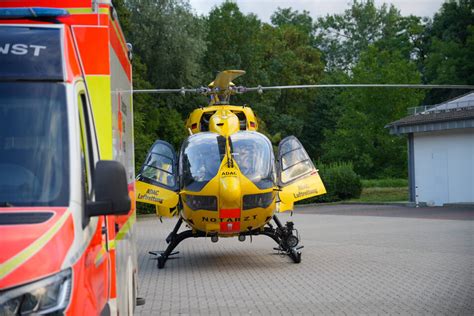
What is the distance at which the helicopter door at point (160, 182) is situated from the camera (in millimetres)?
17172

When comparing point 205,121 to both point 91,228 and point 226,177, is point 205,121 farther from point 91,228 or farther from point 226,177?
point 91,228

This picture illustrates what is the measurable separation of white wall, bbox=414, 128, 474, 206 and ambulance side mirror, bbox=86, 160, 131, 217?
34132mm

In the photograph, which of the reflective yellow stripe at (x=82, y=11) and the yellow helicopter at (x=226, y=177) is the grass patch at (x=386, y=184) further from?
the reflective yellow stripe at (x=82, y=11)

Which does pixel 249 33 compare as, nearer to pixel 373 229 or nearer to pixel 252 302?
pixel 373 229

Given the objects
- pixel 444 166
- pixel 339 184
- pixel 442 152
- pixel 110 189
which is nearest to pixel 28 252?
pixel 110 189

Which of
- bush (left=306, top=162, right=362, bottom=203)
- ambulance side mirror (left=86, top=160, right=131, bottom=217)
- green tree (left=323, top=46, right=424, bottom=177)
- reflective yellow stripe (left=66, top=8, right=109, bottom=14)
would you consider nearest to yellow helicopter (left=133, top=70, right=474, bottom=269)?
reflective yellow stripe (left=66, top=8, right=109, bottom=14)

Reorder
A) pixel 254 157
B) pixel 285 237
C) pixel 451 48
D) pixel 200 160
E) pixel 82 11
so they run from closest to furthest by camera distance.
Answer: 1. pixel 82 11
2. pixel 200 160
3. pixel 254 157
4. pixel 285 237
5. pixel 451 48

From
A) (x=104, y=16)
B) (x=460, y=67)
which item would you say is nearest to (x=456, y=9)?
(x=460, y=67)

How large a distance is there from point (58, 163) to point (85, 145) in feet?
1.68

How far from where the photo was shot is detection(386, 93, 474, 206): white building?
37.7 metres

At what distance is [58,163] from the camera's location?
16.7 ft

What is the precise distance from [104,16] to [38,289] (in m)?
2.47

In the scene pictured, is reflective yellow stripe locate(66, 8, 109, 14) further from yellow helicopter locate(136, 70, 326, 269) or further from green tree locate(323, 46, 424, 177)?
green tree locate(323, 46, 424, 177)

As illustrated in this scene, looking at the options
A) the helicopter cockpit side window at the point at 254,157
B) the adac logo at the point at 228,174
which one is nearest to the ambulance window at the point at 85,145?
the adac logo at the point at 228,174
